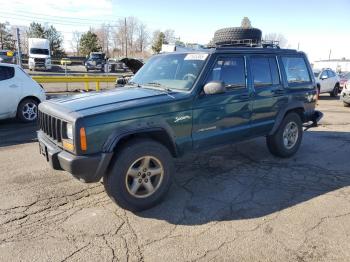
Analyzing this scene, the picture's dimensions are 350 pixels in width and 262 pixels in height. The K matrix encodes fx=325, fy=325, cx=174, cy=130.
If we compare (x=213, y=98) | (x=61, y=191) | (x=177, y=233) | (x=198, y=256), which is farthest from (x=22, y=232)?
(x=213, y=98)

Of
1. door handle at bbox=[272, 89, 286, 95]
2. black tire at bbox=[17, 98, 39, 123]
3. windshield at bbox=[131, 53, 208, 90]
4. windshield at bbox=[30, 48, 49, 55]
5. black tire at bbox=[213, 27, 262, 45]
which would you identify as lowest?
black tire at bbox=[17, 98, 39, 123]

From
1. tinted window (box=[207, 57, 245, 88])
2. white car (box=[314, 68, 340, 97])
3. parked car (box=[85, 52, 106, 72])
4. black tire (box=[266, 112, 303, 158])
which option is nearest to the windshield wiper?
tinted window (box=[207, 57, 245, 88])

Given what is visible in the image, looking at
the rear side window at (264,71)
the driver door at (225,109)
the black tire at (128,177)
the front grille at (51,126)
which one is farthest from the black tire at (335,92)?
the front grille at (51,126)

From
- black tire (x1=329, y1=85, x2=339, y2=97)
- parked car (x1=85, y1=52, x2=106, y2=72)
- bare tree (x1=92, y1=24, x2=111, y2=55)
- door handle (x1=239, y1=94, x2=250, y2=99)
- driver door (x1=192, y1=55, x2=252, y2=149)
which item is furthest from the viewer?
bare tree (x1=92, y1=24, x2=111, y2=55)

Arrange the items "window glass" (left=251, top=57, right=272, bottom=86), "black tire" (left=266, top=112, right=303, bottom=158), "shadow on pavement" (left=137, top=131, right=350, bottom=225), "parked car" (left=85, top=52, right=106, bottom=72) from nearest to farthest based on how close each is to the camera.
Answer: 1. "shadow on pavement" (left=137, top=131, right=350, bottom=225)
2. "window glass" (left=251, top=57, right=272, bottom=86)
3. "black tire" (left=266, top=112, right=303, bottom=158)
4. "parked car" (left=85, top=52, right=106, bottom=72)

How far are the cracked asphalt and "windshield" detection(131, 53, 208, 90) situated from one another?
146 centimetres

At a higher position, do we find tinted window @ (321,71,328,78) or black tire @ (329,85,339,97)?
tinted window @ (321,71,328,78)

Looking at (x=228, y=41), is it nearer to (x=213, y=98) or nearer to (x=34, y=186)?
(x=213, y=98)

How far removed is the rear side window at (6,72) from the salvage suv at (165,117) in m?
4.65

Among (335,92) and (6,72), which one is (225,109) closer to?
(6,72)

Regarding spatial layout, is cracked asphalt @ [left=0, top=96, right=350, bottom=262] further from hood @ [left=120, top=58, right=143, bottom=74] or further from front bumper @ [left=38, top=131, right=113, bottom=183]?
hood @ [left=120, top=58, right=143, bottom=74]

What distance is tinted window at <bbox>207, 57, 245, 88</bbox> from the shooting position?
456 centimetres

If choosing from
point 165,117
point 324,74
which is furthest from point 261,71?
point 324,74

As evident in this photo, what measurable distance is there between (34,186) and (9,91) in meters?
4.50
